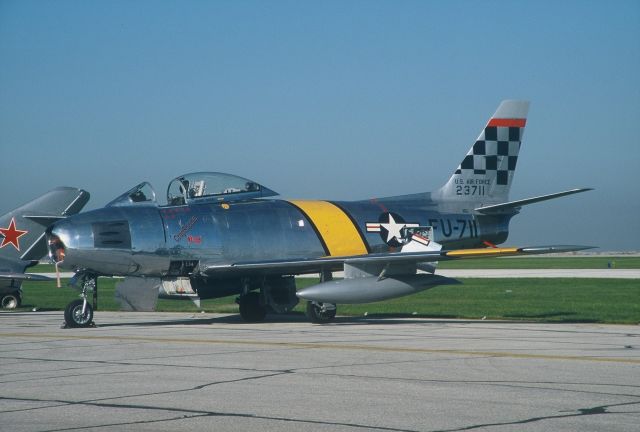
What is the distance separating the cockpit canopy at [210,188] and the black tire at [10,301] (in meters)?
10.1

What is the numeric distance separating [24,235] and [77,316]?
31.7ft

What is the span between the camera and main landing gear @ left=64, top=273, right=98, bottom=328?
60.4 ft

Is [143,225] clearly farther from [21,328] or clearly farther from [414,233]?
[414,233]

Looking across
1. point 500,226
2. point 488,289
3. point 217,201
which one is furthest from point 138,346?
point 488,289

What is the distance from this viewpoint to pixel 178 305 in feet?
92.1

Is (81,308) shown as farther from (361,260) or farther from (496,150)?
(496,150)

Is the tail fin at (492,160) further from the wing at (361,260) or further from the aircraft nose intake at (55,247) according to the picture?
the aircraft nose intake at (55,247)

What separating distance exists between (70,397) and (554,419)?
4439mm

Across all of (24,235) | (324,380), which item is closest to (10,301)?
(24,235)

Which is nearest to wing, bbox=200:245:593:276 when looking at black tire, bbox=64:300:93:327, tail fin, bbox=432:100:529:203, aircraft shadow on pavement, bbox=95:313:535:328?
aircraft shadow on pavement, bbox=95:313:535:328

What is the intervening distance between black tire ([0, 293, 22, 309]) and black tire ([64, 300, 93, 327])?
395 inches

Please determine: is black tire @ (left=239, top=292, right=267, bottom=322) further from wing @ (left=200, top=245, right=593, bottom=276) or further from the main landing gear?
the main landing gear

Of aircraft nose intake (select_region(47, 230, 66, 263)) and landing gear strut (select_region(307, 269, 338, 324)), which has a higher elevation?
aircraft nose intake (select_region(47, 230, 66, 263))

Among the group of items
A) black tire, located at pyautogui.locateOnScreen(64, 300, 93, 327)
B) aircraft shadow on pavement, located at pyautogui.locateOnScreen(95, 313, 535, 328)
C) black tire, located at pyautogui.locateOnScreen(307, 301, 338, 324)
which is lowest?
aircraft shadow on pavement, located at pyautogui.locateOnScreen(95, 313, 535, 328)
